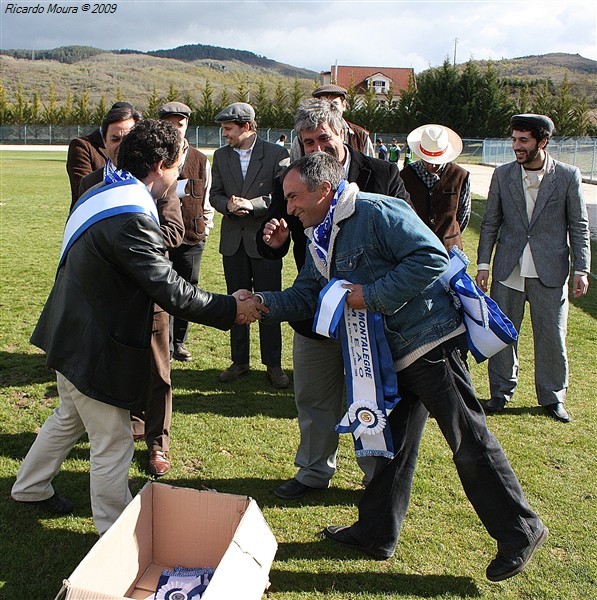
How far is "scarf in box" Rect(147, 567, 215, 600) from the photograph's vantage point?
3.21 metres

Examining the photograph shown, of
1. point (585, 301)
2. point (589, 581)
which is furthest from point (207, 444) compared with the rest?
point (585, 301)

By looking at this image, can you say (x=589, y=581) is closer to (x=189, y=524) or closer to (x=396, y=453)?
(x=396, y=453)

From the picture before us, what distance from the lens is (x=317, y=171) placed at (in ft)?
10.5

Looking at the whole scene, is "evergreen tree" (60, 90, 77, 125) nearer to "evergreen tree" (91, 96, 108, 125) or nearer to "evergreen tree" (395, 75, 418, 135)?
"evergreen tree" (91, 96, 108, 125)

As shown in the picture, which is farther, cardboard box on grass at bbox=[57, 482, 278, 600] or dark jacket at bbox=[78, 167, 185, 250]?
dark jacket at bbox=[78, 167, 185, 250]

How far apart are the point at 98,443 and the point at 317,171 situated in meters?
1.74

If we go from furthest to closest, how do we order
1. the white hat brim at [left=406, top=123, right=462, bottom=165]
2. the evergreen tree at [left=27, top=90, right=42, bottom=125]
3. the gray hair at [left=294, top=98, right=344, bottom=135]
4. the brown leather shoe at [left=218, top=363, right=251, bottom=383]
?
the evergreen tree at [left=27, top=90, right=42, bottom=125]
the brown leather shoe at [left=218, top=363, right=251, bottom=383]
the white hat brim at [left=406, top=123, right=462, bottom=165]
the gray hair at [left=294, top=98, right=344, bottom=135]

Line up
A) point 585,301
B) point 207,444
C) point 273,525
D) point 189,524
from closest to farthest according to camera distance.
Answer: point 189,524 < point 273,525 < point 207,444 < point 585,301

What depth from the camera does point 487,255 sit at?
578 cm

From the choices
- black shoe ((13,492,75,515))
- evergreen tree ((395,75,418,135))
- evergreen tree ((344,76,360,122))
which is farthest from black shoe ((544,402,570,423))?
evergreen tree ((344,76,360,122))

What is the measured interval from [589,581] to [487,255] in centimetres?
294

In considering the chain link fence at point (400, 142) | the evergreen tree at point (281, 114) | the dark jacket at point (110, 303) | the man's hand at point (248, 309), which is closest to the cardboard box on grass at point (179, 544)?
the dark jacket at point (110, 303)

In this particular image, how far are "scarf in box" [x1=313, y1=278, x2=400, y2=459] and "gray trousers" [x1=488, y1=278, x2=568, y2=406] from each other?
2.52 m

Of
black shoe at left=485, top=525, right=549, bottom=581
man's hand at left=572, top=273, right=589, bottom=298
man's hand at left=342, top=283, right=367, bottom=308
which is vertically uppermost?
man's hand at left=342, top=283, right=367, bottom=308
